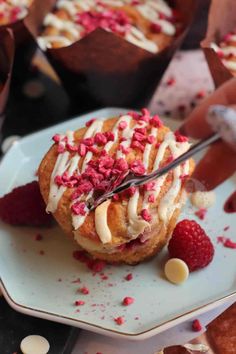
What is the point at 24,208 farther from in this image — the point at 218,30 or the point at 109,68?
the point at 218,30

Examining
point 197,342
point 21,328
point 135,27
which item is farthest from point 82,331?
point 135,27

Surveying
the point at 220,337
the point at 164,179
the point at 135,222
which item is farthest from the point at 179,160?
the point at 220,337

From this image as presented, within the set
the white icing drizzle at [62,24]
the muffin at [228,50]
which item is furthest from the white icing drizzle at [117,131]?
the white icing drizzle at [62,24]

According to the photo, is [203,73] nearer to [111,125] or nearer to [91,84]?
[91,84]

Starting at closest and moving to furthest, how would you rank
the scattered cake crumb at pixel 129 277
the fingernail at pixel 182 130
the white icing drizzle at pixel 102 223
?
1. the white icing drizzle at pixel 102 223
2. the scattered cake crumb at pixel 129 277
3. the fingernail at pixel 182 130

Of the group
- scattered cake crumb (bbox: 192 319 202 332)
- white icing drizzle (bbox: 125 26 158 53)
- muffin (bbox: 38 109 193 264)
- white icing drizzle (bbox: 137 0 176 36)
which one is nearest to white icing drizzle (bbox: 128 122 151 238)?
muffin (bbox: 38 109 193 264)

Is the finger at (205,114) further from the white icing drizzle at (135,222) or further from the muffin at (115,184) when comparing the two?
the white icing drizzle at (135,222)
